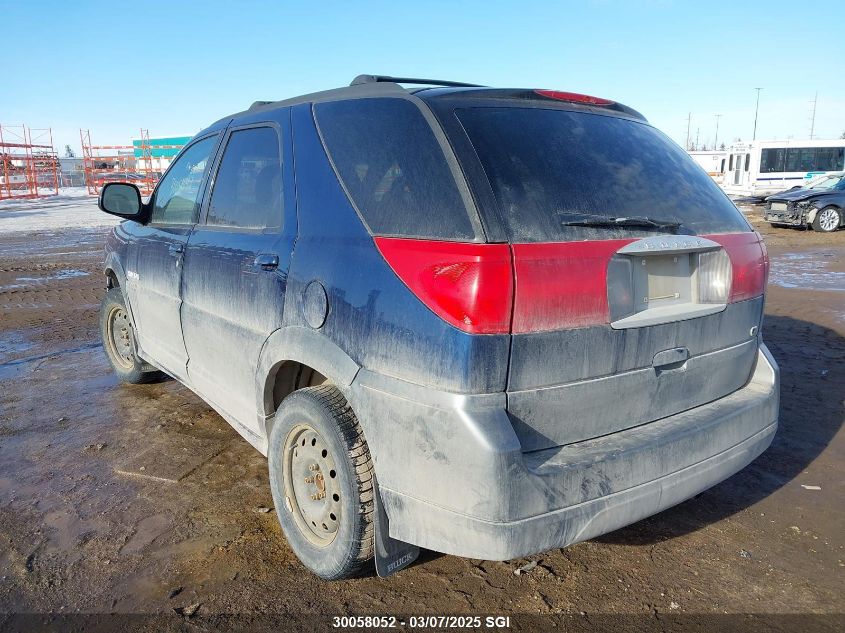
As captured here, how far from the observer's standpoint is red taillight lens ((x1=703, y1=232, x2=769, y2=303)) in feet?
8.55

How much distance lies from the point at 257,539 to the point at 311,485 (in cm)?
53

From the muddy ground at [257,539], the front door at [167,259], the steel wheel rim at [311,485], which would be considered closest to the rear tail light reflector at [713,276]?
the muddy ground at [257,539]

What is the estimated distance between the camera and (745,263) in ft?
8.75

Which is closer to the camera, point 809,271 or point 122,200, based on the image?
point 122,200

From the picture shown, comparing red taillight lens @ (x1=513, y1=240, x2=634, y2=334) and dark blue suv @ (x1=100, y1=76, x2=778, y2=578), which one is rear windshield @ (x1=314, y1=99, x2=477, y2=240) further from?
red taillight lens @ (x1=513, y1=240, x2=634, y2=334)

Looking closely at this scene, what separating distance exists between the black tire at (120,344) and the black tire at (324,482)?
2481 mm

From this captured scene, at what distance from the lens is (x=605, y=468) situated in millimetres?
2145

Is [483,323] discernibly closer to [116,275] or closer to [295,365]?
[295,365]

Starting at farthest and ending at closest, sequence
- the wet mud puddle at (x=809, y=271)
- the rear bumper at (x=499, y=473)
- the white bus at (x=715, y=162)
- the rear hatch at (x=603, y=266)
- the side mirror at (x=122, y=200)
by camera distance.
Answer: the white bus at (x=715, y=162), the wet mud puddle at (x=809, y=271), the side mirror at (x=122, y=200), the rear hatch at (x=603, y=266), the rear bumper at (x=499, y=473)

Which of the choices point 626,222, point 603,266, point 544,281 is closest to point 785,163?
point 626,222

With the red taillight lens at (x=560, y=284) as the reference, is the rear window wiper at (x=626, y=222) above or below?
above

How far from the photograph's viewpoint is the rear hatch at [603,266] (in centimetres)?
208

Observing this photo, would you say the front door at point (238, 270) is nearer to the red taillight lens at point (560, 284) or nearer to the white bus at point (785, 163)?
the red taillight lens at point (560, 284)

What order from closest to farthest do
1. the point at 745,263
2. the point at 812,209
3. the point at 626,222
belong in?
the point at 626,222 < the point at 745,263 < the point at 812,209
